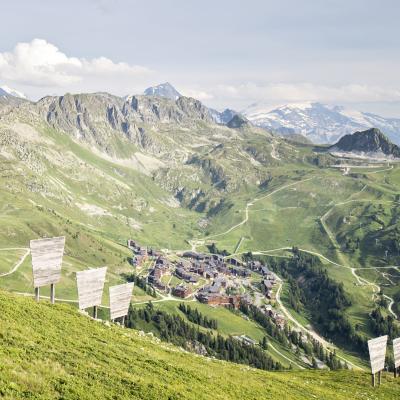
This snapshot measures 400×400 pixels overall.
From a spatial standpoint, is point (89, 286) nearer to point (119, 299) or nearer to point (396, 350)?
point (119, 299)

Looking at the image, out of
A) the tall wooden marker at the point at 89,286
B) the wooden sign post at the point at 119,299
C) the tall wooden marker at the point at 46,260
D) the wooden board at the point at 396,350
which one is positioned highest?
the tall wooden marker at the point at 46,260

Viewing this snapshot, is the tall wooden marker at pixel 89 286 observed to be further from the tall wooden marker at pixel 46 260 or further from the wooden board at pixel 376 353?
the wooden board at pixel 376 353

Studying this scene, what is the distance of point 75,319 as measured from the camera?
174 ft

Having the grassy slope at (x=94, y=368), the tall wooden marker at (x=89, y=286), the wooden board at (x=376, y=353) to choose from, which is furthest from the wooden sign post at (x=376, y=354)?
the tall wooden marker at (x=89, y=286)

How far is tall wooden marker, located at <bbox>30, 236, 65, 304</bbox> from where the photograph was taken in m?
56.2

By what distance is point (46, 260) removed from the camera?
189 ft

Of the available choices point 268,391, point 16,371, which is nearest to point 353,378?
point 268,391

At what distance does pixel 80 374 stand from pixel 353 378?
215ft

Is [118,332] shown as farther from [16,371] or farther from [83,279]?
[16,371]

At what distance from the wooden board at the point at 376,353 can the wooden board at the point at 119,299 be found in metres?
42.0

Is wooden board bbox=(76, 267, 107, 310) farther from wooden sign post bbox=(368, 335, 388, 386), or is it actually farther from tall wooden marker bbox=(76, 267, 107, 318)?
wooden sign post bbox=(368, 335, 388, 386)

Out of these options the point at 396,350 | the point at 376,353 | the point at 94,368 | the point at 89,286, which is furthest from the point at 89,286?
the point at 396,350

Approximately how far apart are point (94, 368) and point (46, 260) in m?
25.1

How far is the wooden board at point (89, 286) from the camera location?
61.1 meters
